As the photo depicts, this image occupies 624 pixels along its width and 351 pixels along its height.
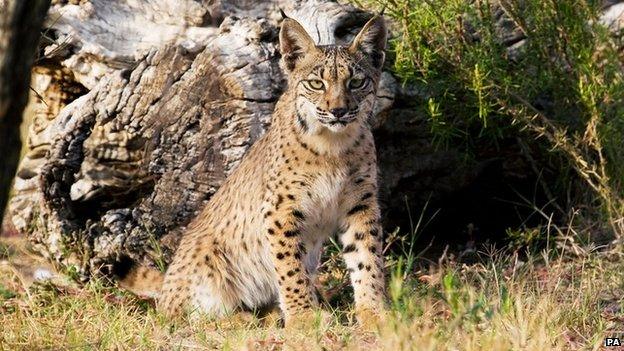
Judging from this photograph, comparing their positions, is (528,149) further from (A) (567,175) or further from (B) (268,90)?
(B) (268,90)

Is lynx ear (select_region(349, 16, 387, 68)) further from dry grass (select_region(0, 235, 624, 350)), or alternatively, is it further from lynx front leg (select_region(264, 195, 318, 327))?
dry grass (select_region(0, 235, 624, 350))

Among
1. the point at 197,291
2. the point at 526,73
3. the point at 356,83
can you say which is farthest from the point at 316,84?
the point at 526,73

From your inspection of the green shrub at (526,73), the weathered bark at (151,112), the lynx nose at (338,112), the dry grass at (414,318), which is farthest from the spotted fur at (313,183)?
the green shrub at (526,73)

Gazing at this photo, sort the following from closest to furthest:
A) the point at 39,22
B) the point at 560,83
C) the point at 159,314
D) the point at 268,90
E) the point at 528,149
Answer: the point at 39,22 → the point at 159,314 → the point at 268,90 → the point at 560,83 → the point at 528,149

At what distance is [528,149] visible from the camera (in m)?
7.79

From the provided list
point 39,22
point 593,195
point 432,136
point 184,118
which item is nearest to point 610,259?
point 593,195

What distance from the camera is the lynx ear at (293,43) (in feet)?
20.1

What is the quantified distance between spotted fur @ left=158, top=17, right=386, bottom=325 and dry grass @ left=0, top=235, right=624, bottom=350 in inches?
9.6

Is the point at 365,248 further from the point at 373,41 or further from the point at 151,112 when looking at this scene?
the point at 151,112

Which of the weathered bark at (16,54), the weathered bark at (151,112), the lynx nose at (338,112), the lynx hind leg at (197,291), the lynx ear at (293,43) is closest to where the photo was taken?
the weathered bark at (16,54)

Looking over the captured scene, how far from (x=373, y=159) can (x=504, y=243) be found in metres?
2.36

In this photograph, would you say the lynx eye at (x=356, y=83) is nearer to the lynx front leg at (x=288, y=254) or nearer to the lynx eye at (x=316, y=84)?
the lynx eye at (x=316, y=84)

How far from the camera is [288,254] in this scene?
6047mm

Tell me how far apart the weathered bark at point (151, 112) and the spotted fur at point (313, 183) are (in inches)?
24.6
